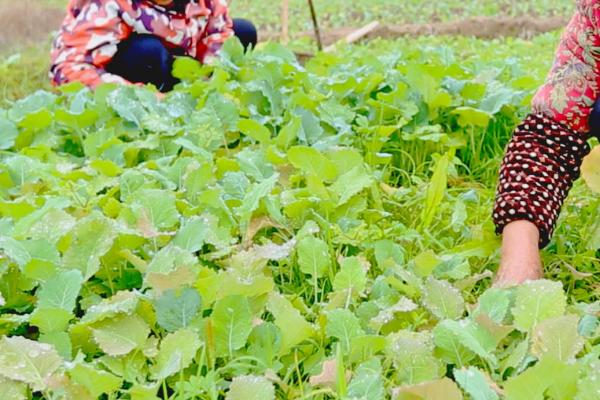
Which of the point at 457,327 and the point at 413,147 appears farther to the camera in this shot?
the point at 413,147

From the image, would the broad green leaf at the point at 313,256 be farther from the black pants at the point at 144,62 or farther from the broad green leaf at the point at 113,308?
the black pants at the point at 144,62

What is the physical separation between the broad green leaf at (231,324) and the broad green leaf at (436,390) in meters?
0.26

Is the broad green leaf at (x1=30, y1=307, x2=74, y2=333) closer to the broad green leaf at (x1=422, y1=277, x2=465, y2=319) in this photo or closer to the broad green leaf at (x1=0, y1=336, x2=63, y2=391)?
the broad green leaf at (x1=0, y1=336, x2=63, y2=391)

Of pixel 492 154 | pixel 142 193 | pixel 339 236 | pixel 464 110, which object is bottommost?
pixel 492 154

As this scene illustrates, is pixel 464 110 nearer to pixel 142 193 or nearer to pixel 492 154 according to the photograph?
pixel 492 154

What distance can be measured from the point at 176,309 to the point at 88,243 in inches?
9.4

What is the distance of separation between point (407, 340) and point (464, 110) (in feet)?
4.06

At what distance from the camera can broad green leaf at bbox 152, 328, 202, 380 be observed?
3.90 ft

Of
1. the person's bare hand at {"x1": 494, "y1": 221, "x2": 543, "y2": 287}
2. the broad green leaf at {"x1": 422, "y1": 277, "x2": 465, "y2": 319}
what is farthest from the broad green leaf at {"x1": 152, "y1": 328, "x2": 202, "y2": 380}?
the person's bare hand at {"x1": 494, "y1": 221, "x2": 543, "y2": 287}

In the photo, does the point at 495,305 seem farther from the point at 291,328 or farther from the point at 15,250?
the point at 15,250

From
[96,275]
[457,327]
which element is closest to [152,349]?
[96,275]

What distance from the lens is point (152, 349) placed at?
124 cm

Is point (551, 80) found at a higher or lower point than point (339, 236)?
higher

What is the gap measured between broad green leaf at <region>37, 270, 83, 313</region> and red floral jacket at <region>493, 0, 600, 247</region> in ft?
2.38
